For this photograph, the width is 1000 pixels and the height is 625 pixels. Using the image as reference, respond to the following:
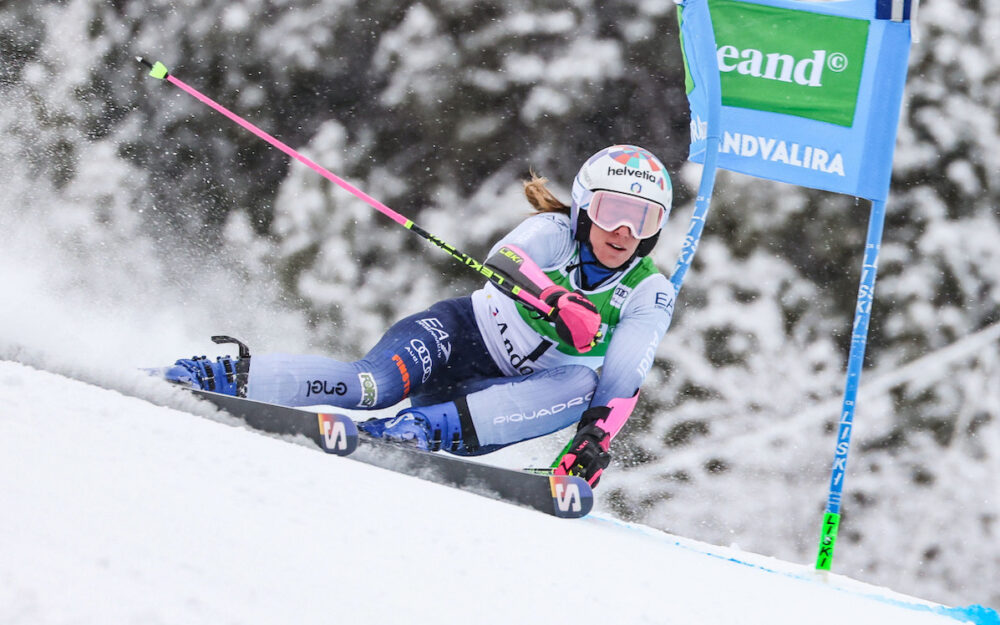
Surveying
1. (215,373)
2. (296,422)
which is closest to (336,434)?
(296,422)

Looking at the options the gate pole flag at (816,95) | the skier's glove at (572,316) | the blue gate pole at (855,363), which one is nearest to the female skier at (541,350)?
the skier's glove at (572,316)

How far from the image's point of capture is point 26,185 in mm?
10750

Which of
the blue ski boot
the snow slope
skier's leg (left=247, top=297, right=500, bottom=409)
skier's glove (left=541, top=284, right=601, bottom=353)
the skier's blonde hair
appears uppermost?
the skier's blonde hair

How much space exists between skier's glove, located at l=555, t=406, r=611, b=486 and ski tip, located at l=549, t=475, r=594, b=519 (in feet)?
0.77

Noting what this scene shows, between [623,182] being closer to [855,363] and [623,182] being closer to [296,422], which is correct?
[855,363]

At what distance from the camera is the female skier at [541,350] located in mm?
3131

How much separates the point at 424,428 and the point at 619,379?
27.7 inches

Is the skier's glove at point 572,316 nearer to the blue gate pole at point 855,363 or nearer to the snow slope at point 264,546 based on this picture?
the snow slope at point 264,546

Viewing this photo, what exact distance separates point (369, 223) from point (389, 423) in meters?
8.14

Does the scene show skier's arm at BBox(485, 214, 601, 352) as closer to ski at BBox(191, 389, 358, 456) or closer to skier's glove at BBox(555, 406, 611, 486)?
skier's glove at BBox(555, 406, 611, 486)

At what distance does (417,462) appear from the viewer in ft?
8.99

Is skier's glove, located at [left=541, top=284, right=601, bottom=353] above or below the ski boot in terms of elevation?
above

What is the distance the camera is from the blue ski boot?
9.85 feet

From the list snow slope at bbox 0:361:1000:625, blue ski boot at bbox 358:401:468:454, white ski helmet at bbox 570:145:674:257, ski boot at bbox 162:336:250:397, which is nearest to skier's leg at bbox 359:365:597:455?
blue ski boot at bbox 358:401:468:454
